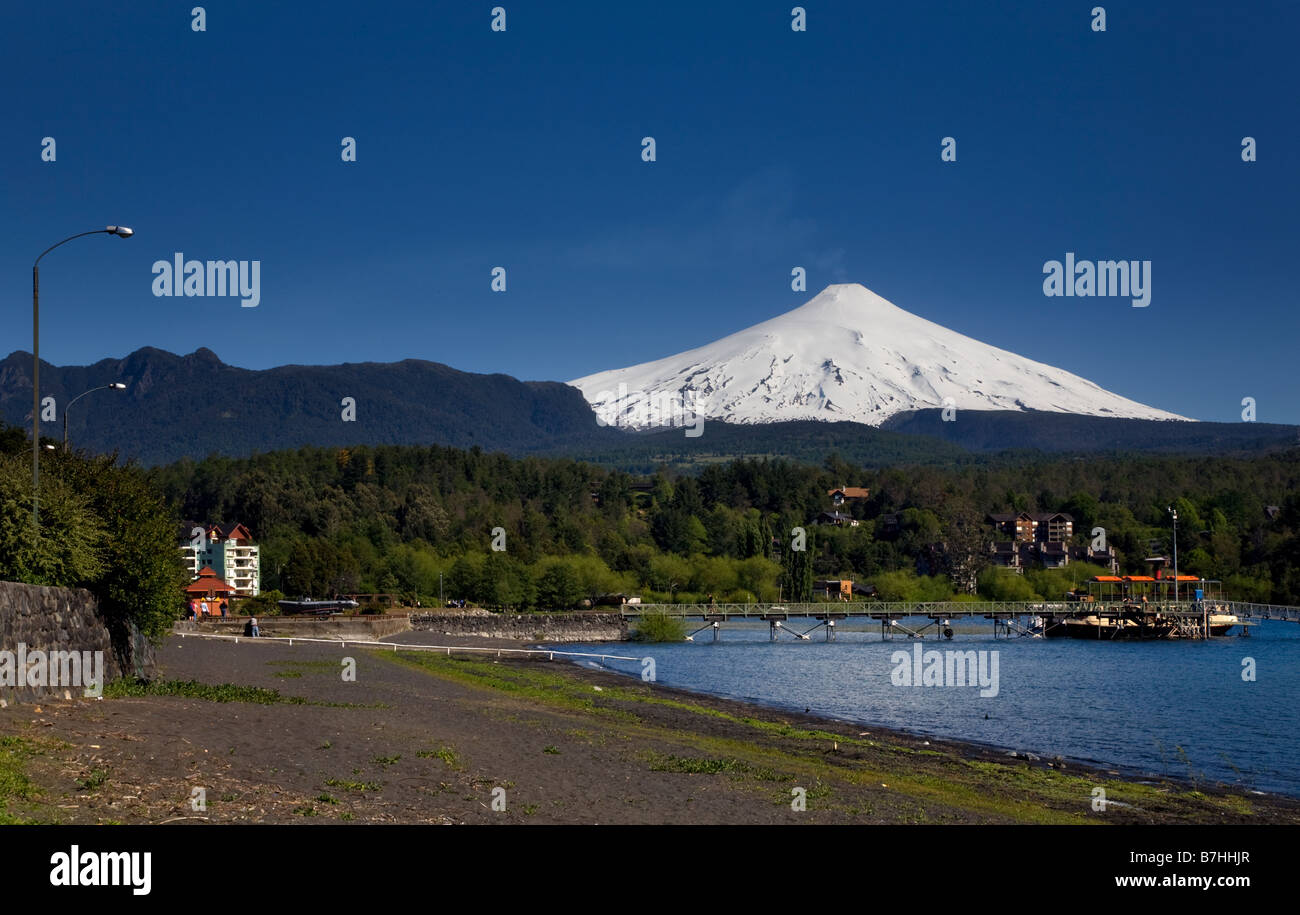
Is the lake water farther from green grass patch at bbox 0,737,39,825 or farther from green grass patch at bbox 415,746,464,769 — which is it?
green grass patch at bbox 0,737,39,825

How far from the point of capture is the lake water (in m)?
34.5

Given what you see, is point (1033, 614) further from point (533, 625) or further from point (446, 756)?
point (446, 756)

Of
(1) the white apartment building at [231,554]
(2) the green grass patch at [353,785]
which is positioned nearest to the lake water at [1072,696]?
(2) the green grass patch at [353,785]

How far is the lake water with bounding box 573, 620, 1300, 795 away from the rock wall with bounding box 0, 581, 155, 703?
23606mm

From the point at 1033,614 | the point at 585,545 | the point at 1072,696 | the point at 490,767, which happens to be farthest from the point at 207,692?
the point at 585,545

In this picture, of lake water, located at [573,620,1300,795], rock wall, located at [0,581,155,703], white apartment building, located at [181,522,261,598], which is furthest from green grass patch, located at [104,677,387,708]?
white apartment building, located at [181,522,261,598]

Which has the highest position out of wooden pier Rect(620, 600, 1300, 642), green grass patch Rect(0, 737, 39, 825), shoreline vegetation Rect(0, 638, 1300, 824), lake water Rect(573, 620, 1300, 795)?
green grass patch Rect(0, 737, 39, 825)

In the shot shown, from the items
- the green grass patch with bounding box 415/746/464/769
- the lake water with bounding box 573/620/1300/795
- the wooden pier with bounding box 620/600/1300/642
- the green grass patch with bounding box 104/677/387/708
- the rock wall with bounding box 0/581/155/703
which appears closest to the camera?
the green grass patch with bounding box 415/746/464/769

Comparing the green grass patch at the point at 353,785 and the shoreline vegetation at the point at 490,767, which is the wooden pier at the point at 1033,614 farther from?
the green grass patch at the point at 353,785

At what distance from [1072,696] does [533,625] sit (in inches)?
2593
